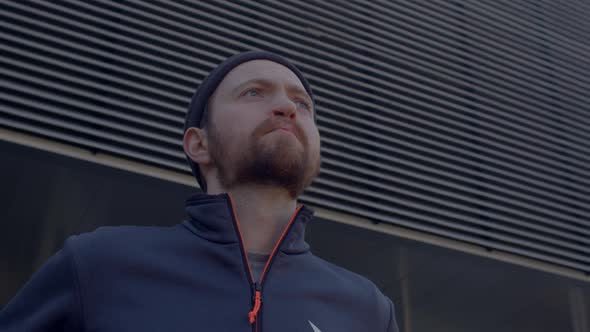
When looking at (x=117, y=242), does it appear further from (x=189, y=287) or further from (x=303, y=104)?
(x=303, y=104)

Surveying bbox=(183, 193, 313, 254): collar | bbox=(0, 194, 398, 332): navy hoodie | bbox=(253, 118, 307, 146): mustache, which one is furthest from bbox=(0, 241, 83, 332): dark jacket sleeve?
bbox=(253, 118, 307, 146): mustache

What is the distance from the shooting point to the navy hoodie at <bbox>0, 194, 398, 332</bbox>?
39.3 inches

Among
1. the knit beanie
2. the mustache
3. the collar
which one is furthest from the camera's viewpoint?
the knit beanie

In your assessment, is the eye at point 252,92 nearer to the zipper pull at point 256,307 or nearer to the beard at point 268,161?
the beard at point 268,161

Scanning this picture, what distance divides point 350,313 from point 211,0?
3.41 m

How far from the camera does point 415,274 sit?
15.1ft

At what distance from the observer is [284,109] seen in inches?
53.0

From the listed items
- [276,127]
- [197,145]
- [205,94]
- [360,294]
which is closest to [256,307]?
[360,294]

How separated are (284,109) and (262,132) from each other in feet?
0.30

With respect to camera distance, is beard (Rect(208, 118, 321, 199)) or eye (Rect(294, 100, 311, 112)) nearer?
beard (Rect(208, 118, 321, 199))

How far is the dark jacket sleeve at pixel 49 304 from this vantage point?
0.97 metres

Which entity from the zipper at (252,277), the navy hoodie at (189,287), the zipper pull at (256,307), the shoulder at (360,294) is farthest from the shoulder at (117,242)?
the shoulder at (360,294)

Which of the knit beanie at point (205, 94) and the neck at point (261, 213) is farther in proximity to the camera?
the knit beanie at point (205, 94)

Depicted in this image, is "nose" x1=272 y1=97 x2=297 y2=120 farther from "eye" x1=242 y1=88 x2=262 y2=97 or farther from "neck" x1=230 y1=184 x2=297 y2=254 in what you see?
"neck" x1=230 y1=184 x2=297 y2=254
